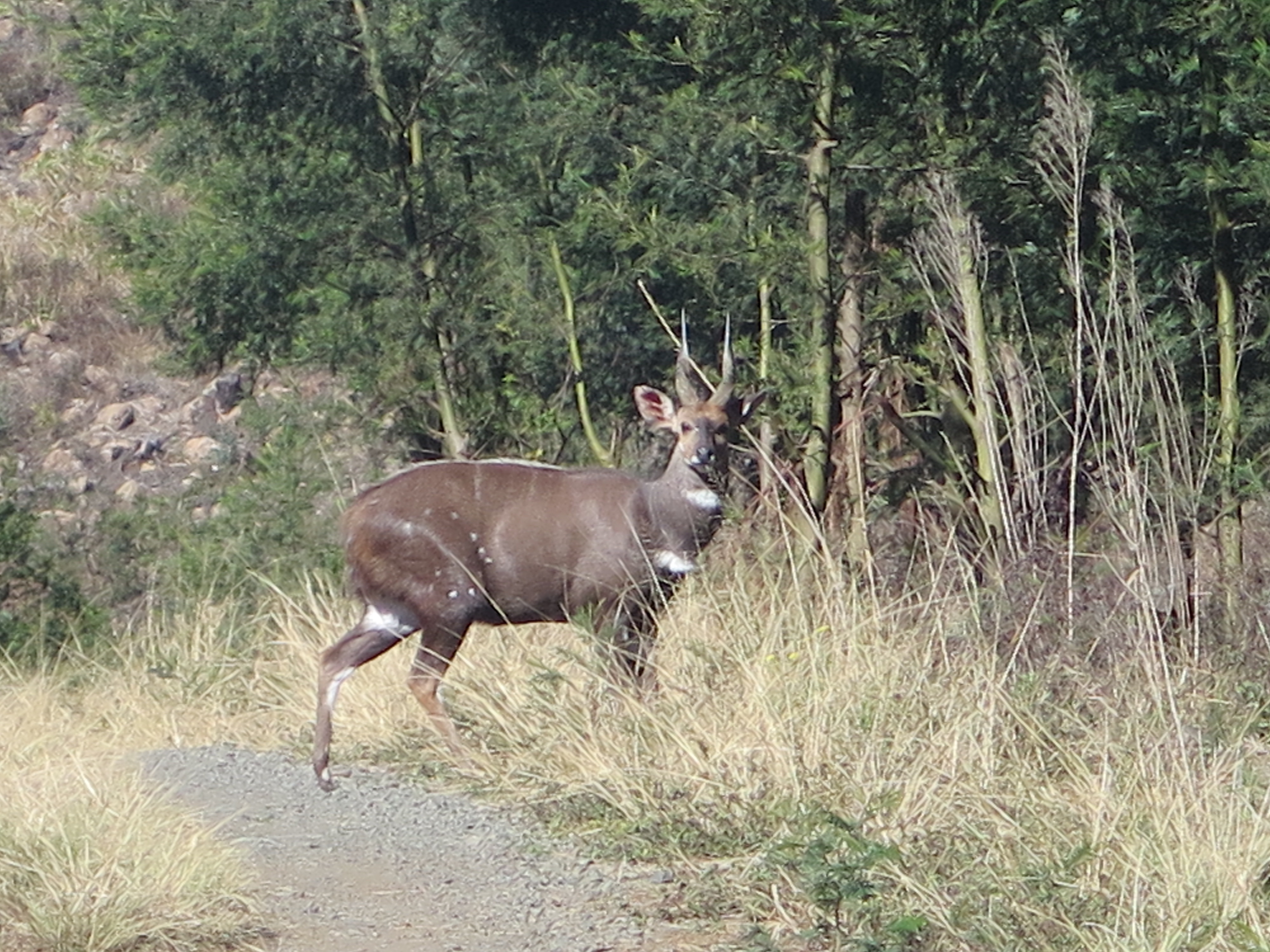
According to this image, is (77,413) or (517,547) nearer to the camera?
(517,547)

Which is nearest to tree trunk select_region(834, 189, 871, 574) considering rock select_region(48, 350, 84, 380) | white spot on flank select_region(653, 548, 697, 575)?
white spot on flank select_region(653, 548, 697, 575)

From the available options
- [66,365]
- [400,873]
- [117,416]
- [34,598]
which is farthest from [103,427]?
[400,873]

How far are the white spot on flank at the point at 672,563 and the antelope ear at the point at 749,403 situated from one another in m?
0.82

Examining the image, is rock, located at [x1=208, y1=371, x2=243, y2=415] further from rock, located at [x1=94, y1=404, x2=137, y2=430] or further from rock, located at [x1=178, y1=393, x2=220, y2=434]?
rock, located at [x1=94, y1=404, x2=137, y2=430]

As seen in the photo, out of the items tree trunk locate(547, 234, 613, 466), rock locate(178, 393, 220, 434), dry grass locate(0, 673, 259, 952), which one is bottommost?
rock locate(178, 393, 220, 434)

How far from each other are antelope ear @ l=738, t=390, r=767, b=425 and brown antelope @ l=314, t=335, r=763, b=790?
15cm

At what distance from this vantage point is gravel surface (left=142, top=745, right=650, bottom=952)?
6133 mm

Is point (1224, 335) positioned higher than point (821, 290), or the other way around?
point (821, 290)

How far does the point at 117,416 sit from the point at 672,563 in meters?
23.3

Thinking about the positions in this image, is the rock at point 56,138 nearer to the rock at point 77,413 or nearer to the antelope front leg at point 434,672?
the rock at point 77,413

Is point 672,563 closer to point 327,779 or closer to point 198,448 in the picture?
point 327,779

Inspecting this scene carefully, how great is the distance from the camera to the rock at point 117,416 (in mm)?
31672

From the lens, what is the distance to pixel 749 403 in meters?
10.4

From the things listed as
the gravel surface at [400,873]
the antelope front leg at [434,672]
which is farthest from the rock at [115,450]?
the gravel surface at [400,873]
